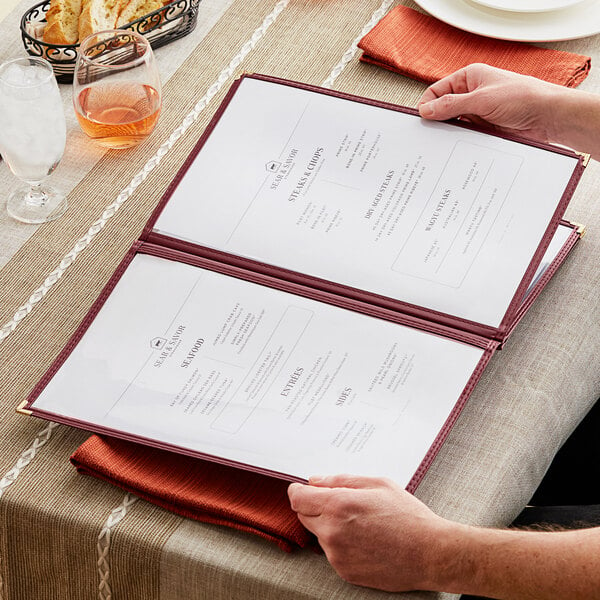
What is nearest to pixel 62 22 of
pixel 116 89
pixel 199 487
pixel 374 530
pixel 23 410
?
pixel 116 89

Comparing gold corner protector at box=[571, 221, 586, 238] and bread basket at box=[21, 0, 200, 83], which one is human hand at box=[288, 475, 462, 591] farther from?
bread basket at box=[21, 0, 200, 83]

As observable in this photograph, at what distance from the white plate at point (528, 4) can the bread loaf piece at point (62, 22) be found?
1.86 ft

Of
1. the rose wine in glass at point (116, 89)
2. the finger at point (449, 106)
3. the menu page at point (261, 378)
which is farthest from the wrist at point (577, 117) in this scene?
the rose wine in glass at point (116, 89)

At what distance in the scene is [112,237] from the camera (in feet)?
3.76

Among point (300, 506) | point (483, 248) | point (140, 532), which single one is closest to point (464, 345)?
point (483, 248)

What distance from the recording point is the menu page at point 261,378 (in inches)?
34.8

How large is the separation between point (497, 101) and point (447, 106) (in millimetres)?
73

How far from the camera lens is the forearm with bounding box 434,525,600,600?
834mm

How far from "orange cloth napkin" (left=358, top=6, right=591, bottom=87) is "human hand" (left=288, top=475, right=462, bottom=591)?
68 centimetres

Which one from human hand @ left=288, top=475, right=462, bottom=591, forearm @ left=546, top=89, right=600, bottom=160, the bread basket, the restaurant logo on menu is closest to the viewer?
human hand @ left=288, top=475, right=462, bottom=591

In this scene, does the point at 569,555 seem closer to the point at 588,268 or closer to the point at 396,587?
the point at 396,587

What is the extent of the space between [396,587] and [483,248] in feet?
1.23

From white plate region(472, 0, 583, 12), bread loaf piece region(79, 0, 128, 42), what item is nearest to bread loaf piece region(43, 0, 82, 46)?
bread loaf piece region(79, 0, 128, 42)

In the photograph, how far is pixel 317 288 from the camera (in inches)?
39.9
